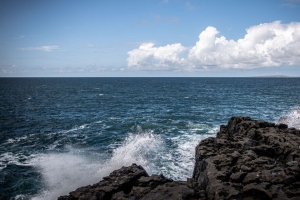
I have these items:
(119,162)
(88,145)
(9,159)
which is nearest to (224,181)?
(119,162)

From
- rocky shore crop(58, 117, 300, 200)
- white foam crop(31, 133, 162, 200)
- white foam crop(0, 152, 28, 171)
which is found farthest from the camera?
white foam crop(0, 152, 28, 171)

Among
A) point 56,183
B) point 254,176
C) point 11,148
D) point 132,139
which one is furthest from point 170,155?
point 11,148

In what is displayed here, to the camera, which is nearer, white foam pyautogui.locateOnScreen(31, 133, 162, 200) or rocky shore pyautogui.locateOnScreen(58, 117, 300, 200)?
rocky shore pyautogui.locateOnScreen(58, 117, 300, 200)

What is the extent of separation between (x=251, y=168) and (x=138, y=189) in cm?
812

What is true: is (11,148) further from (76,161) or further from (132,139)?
(132,139)

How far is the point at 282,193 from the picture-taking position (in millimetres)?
12469

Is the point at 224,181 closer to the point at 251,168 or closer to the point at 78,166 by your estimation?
the point at 251,168

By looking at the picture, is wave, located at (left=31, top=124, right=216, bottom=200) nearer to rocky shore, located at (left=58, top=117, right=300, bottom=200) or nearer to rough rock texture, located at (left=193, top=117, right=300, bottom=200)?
rough rock texture, located at (left=193, top=117, right=300, bottom=200)

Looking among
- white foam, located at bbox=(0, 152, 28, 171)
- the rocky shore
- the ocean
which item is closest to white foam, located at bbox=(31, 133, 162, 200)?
the ocean

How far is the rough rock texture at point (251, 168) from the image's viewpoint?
12797mm

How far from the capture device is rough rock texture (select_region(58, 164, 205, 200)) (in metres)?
13.3

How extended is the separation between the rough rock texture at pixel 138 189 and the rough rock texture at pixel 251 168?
4.93ft

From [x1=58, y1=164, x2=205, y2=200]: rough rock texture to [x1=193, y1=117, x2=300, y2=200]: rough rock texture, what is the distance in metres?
1.50

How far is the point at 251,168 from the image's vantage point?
15242 millimetres
